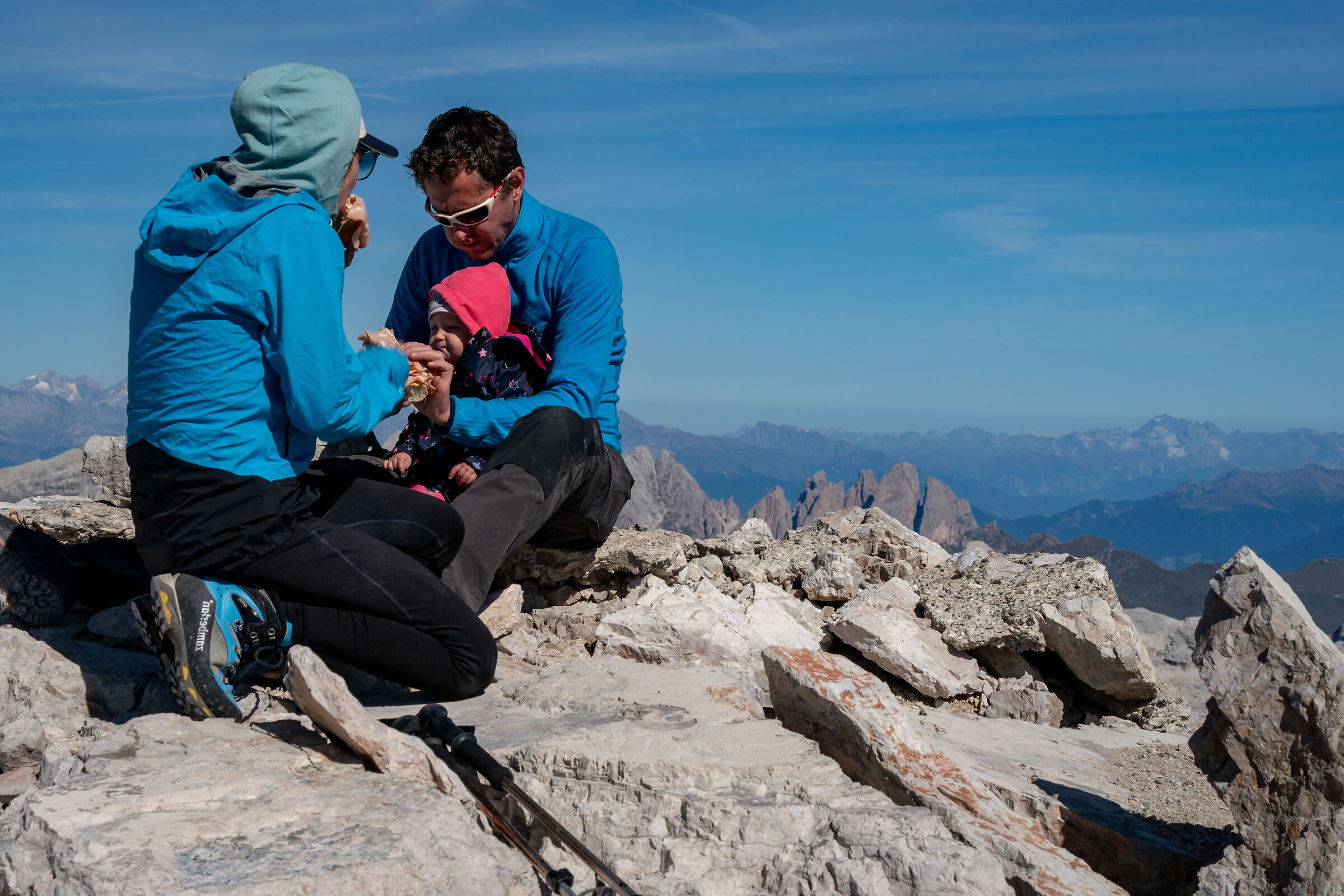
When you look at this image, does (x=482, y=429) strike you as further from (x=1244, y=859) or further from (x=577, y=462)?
(x=1244, y=859)

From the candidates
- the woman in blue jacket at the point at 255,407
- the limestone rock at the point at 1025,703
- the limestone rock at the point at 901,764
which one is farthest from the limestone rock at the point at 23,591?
the limestone rock at the point at 1025,703

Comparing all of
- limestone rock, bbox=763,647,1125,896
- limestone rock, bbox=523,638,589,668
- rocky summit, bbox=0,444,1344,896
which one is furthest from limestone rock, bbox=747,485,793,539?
limestone rock, bbox=763,647,1125,896

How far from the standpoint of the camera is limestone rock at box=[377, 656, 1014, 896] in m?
2.68

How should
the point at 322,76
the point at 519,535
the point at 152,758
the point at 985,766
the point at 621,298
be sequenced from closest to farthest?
the point at 152,758, the point at 322,76, the point at 985,766, the point at 519,535, the point at 621,298

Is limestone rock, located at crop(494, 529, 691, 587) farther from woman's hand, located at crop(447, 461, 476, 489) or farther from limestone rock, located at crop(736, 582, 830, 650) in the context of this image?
woman's hand, located at crop(447, 461, 476, 489)

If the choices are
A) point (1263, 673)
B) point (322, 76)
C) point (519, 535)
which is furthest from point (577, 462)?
point (1263, 673)

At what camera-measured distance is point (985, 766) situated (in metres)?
4.16

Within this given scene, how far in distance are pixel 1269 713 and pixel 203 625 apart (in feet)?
13.3

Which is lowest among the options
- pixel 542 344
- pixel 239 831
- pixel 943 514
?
pixel 943 514

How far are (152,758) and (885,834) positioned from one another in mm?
2455

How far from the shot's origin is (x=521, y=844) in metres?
2.82

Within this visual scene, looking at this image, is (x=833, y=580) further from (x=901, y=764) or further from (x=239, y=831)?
(x=239, y=831)

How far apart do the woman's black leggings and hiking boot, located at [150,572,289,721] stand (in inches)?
5.1

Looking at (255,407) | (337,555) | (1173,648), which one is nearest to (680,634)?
(337,555)
